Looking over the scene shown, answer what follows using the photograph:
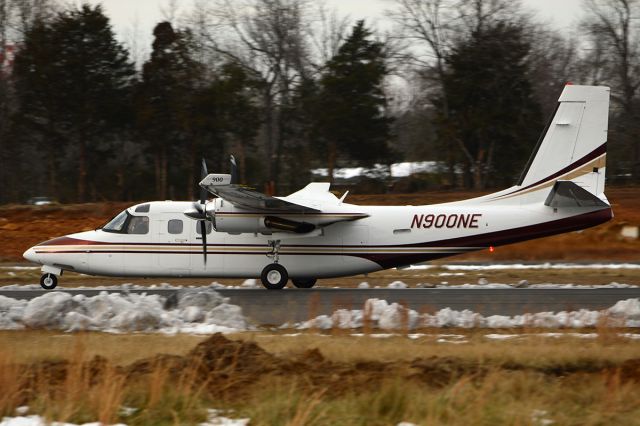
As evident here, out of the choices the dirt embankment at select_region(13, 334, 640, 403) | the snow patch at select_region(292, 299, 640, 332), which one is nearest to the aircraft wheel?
the snow patch at select_region(292, 299, 640, 332)

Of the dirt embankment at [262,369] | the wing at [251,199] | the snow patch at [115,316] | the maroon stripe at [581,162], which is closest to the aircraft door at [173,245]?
the wing at [251,199]

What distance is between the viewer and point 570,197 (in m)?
22.7

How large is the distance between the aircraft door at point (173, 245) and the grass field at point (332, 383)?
1133 centimetres

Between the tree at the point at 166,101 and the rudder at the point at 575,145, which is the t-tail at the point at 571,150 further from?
the tree at the point at 166,101

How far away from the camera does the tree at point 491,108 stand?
4631 centimetres

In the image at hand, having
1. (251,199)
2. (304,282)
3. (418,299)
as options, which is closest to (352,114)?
(304,282)

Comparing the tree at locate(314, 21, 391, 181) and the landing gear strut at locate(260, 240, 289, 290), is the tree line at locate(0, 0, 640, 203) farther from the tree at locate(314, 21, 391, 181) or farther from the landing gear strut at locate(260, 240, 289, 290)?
the landing gear strut at locate(260, 240, 289, 290)

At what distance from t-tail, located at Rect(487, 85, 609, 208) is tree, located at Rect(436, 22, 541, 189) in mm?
21719

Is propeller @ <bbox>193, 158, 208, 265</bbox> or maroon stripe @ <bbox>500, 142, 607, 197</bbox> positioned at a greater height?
maroon stripe @ <bbox>500, 142, 607, 197</bbox>

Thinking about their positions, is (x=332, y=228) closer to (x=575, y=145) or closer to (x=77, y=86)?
(x=575, y=145)

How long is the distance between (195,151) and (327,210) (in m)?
24.9

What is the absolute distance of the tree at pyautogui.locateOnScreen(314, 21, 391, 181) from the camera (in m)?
46.8

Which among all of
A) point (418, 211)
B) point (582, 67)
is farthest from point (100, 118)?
point (582, 67)

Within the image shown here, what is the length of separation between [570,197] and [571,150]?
1488 millimetres
